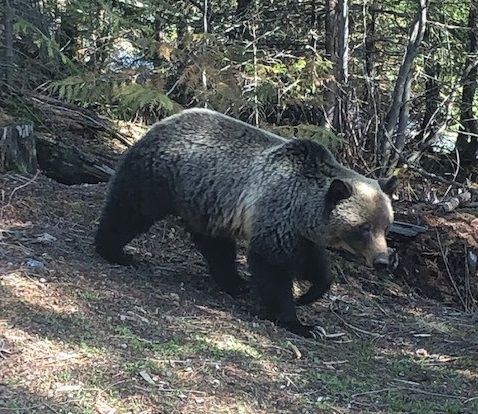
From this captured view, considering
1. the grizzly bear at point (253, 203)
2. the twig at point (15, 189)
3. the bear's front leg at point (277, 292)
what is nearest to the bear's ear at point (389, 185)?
the grizzly bear at point (253, 203)

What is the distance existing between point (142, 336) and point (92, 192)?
3.50 m

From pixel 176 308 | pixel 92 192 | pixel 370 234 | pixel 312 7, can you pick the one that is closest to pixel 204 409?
pixel 176 308

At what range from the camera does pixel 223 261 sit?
710 cm

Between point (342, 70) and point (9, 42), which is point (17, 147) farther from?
point (342, 70)

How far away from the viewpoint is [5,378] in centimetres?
422

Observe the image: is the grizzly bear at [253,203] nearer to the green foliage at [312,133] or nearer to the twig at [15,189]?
the twig at [15,189]

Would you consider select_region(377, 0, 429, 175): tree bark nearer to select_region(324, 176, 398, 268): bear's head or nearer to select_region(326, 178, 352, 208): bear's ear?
select_region(324, 176, 398, 268): bear's head

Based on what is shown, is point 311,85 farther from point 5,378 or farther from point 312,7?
point 5,378

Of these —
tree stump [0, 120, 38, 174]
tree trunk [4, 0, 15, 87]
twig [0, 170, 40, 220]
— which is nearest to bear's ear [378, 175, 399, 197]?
twig [0, 170, 40, 220]

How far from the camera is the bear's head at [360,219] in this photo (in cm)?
619

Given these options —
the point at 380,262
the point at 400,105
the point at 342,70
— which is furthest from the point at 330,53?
the point at 380,262

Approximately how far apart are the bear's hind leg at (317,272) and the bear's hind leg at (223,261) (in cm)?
67

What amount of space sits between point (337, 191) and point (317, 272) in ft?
3.17

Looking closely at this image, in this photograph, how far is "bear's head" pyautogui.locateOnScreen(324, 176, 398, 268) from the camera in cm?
619
